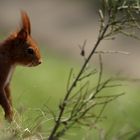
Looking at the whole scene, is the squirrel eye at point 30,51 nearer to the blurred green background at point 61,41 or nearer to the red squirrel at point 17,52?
the red squirrel at point 17,52

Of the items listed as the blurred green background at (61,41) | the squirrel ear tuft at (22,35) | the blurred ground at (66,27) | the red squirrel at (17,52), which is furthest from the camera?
the blurred ground at (66,27)

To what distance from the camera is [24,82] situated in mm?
10305

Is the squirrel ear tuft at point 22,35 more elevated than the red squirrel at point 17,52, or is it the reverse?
the squirrel ear tuft at point 22,35

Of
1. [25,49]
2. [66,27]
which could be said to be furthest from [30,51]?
[66,27]

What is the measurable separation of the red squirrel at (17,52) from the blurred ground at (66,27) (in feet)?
29.3

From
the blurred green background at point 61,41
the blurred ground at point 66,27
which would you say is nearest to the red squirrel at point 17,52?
the blurred green background at point 61,41

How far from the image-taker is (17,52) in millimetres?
3207

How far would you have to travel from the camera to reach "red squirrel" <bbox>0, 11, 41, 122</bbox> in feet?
10.1

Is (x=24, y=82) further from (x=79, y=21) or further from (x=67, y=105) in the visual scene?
(x=67, y=105)

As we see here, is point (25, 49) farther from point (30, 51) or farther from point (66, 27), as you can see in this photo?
point (66, 27)

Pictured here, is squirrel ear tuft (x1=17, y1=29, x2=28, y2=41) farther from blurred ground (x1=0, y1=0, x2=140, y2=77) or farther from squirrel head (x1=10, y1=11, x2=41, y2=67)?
blurred ground (x1=0, y1=0, x2=140, y2=77)

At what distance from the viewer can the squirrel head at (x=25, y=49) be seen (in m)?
3.18

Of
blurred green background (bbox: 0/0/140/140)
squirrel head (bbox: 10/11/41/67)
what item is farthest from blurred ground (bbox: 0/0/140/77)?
squirrel head (bbox: 10/11/41/67)

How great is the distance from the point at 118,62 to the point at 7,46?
9.83 m
